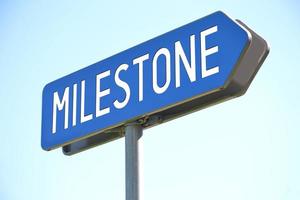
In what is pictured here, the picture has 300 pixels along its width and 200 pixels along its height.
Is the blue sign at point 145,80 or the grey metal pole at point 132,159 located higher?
the blue sign at point 145,80

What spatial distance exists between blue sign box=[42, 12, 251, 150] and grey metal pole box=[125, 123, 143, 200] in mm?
43

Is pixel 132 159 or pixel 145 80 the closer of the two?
pixel 132 159

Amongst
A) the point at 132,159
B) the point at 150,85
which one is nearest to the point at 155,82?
the point at 150,85

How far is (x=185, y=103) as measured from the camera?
8.89 feet

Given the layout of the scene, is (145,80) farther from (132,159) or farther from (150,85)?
(132,159)

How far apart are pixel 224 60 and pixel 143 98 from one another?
1.04ft

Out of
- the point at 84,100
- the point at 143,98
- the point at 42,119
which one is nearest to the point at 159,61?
the point at 143,98

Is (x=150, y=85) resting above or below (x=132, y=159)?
above

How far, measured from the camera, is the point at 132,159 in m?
2.70

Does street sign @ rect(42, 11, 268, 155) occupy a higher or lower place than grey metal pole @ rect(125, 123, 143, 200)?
higher

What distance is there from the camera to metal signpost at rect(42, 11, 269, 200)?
2.66 meters

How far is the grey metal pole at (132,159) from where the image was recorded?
2.64 m

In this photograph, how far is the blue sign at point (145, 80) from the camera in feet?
8.75

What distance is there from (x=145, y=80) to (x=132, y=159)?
11.2 inches
